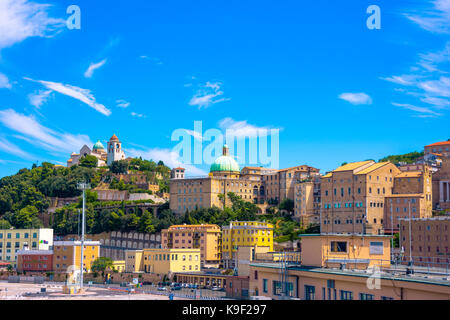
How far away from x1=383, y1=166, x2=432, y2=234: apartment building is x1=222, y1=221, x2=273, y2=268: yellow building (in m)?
18.0

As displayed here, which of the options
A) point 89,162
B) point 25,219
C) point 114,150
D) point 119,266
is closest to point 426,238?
point 119,266

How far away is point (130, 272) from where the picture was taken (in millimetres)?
84938

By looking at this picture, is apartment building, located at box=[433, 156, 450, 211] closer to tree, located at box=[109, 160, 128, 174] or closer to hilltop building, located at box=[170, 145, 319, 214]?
hilltop building, located at box=[170, 145, 319, 214]

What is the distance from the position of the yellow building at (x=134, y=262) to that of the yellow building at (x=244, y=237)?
13.4 meters

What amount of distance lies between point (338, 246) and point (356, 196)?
59736 mm

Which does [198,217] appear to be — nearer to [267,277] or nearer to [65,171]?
[65,171]

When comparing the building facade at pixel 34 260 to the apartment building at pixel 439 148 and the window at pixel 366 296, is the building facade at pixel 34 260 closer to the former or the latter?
the window at pixel 366 296

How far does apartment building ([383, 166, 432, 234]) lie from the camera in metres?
79.9

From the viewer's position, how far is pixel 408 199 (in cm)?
8131

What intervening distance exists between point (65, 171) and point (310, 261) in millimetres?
124593

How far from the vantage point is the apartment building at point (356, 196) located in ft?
274

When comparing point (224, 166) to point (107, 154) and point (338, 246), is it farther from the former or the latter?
point (338, 246)

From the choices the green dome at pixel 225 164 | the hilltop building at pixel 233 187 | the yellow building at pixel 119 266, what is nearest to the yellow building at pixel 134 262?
the yellow building at pixel 119 266

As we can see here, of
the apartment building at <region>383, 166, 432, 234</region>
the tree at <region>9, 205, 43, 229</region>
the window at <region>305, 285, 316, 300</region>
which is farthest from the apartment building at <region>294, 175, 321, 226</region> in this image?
the window at <region>305, 285, 316, 300</region>
